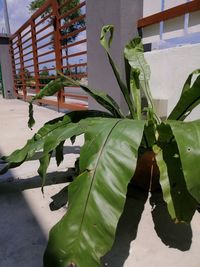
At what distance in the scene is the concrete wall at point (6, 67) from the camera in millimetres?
9391

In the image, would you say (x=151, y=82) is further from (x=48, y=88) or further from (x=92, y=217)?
(x=92, y=217)

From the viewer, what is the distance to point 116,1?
2914 mm

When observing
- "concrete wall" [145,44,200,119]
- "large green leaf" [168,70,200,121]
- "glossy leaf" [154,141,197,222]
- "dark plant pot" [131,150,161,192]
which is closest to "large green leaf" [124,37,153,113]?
"large green leaf" [168,70,200,121]

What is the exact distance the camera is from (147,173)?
170 centimetres

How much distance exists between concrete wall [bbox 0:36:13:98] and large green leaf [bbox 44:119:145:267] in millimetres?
9153

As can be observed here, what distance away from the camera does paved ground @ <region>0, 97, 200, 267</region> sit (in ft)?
3.94

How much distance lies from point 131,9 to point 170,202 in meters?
2.41

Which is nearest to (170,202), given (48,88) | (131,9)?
(48,88)

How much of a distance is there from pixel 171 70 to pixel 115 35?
0.86 m

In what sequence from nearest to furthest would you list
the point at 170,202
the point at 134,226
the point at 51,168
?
the point at 170,202 < the point at 134,226 < the point at 51,168

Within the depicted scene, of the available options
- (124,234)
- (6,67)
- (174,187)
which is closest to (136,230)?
(124,234)

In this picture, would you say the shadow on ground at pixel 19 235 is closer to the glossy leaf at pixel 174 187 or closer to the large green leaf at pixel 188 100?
the glossy leaf at pixel 174 187

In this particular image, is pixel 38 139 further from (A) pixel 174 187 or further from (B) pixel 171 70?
(B) pixel 171 70

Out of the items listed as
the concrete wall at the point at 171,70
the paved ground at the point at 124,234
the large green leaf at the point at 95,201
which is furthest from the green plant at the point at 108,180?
the concrete wall at the point at 171,70
